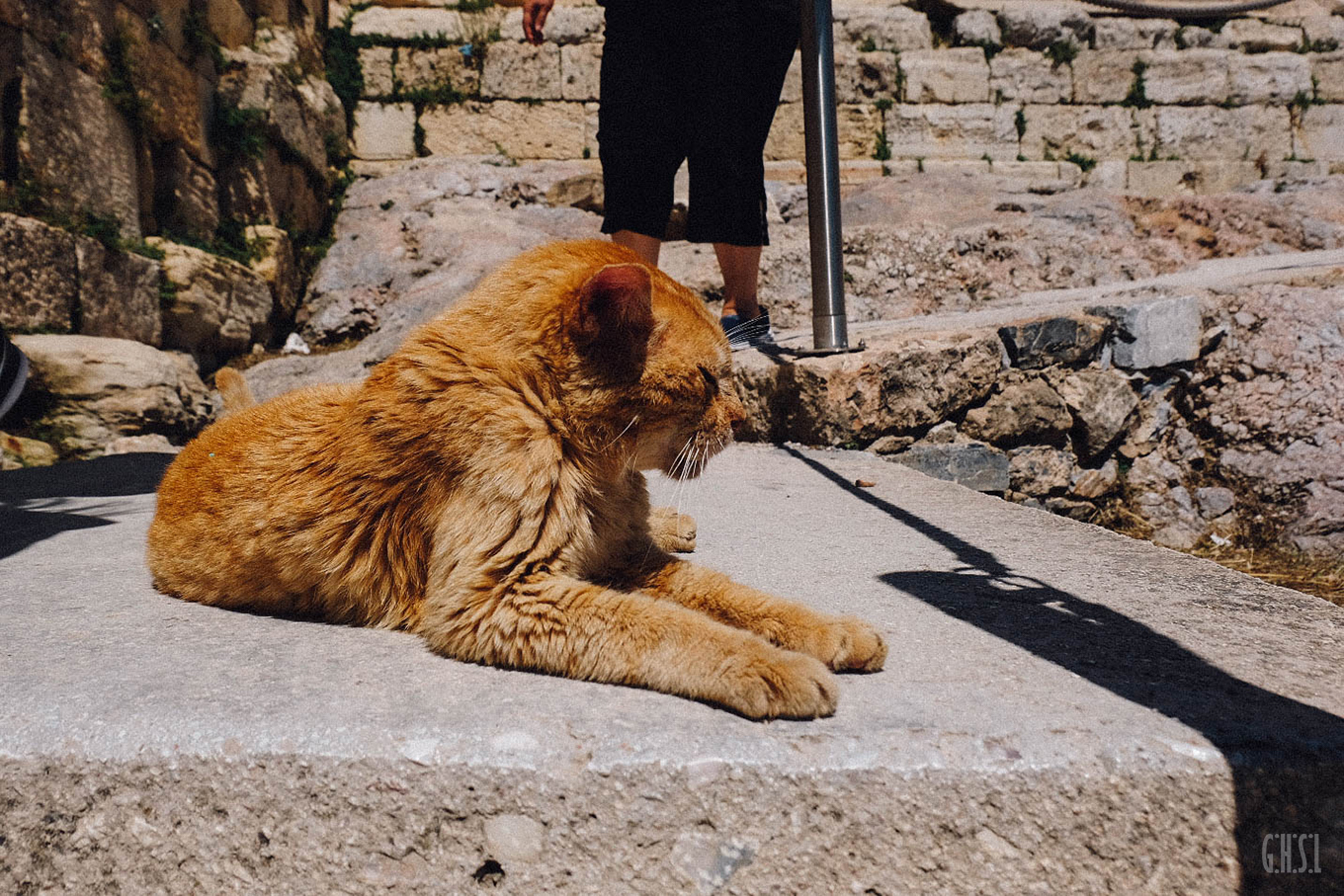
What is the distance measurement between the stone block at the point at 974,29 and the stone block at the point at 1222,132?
2.57m

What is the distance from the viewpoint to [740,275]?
394 cm

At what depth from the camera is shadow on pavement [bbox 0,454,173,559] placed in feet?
8.79

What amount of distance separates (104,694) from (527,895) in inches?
31.5

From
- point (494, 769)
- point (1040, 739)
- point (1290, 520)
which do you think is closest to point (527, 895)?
point (494, 769)

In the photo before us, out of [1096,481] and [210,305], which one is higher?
[210,305]

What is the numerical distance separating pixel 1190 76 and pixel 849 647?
41.1 feet

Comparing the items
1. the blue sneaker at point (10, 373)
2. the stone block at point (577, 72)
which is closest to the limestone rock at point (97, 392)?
the blue sneaker at point (10, 373)

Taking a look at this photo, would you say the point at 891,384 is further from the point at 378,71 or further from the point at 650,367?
the point at 378,71

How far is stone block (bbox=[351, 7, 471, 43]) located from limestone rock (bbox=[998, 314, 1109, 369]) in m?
8.61

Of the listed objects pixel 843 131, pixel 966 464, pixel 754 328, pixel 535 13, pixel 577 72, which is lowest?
pixel 966 464

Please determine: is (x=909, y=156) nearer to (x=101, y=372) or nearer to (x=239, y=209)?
(x=239, y=209)

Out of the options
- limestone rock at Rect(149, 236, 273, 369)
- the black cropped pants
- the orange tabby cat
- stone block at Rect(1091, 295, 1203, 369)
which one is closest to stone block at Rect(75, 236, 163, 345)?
limestone rock at Rect(149, 236, 273, 369)

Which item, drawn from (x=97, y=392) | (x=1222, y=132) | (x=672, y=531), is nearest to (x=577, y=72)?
(x=97, y=392)

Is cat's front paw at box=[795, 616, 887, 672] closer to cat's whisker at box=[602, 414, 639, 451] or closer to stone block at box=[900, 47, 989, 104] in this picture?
cat's whisker at box=[602, 414, 639, 451]
